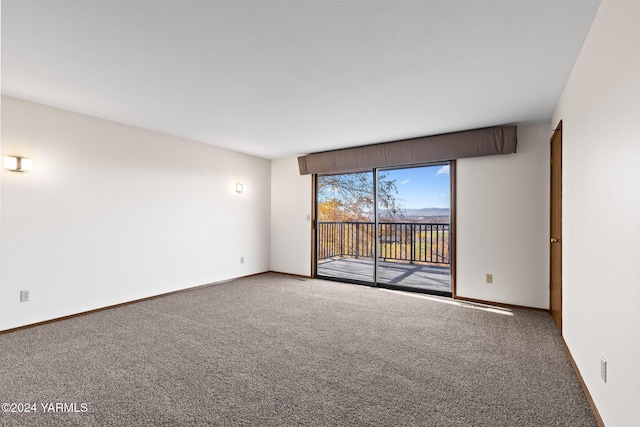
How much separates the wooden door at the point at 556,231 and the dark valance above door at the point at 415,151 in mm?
558

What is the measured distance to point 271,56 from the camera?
221 centimetres

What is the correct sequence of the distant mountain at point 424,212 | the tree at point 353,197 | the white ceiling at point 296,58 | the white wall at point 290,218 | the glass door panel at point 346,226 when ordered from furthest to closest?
the white wall at point 290,218
the glass door panel at point 346,226
the tree at point 353,197
the distant mountain at point 424,212
the white ceiling at point 296,58

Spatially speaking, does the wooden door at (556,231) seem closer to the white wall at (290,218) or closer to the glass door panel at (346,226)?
the glass door panel at (346,226)

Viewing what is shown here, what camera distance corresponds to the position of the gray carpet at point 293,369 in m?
1.73

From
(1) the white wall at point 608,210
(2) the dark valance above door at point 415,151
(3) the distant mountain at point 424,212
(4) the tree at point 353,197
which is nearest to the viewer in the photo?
(1) the white wall at point 608,210

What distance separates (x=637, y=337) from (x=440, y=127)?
3.12 metres

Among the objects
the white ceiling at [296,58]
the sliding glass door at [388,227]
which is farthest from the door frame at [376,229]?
the white ceiling at [296,58]

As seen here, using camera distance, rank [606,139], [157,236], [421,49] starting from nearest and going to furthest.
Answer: [606,139] → [421,49] → [157,236]

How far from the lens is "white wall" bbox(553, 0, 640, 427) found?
1281 millimetres

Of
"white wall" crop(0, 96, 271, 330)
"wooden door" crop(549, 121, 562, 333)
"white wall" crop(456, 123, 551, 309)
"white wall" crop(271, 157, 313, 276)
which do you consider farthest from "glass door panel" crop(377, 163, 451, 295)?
"white wall" crop(0, 96, 271, 330)

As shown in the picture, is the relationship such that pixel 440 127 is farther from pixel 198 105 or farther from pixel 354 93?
pixel 198 105

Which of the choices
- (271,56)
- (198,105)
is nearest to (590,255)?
(271,56)

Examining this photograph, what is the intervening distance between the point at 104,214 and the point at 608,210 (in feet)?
15.2

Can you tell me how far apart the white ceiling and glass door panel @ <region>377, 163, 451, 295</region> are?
1.52 meters
